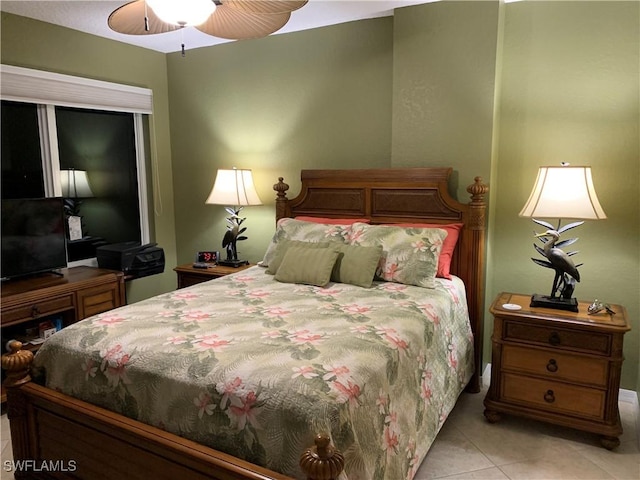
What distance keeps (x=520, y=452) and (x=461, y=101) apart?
80.5 inches

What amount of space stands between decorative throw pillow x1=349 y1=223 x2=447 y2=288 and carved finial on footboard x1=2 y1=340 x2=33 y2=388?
180 centimetres

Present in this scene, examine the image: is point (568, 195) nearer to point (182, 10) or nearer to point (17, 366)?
point (182, 10)

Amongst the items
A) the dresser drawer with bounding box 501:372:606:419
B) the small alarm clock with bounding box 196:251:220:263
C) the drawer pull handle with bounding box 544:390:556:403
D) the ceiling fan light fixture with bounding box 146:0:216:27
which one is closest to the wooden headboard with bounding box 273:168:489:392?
the dresser drawer with bounding box 501:372:606:419

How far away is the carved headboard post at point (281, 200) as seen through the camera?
3.68m

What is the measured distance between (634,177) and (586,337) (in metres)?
1.03

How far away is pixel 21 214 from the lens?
10.2ft

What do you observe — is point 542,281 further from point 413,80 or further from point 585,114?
point 413,80

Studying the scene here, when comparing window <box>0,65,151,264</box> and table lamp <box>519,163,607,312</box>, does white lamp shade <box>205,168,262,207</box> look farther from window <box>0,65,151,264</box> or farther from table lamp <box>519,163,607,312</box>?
table lamp <box>519,163,607,312</box>

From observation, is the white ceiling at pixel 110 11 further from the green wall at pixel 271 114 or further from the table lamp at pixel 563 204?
the table lamp at pixel 563 204

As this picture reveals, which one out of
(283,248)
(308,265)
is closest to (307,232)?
Answer: (283,248)

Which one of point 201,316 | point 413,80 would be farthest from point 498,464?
point 413,80

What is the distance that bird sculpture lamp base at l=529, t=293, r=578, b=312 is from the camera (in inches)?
98.6

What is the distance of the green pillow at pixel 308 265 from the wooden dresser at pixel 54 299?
4.63 ft

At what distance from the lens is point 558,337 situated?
95.9 inches
